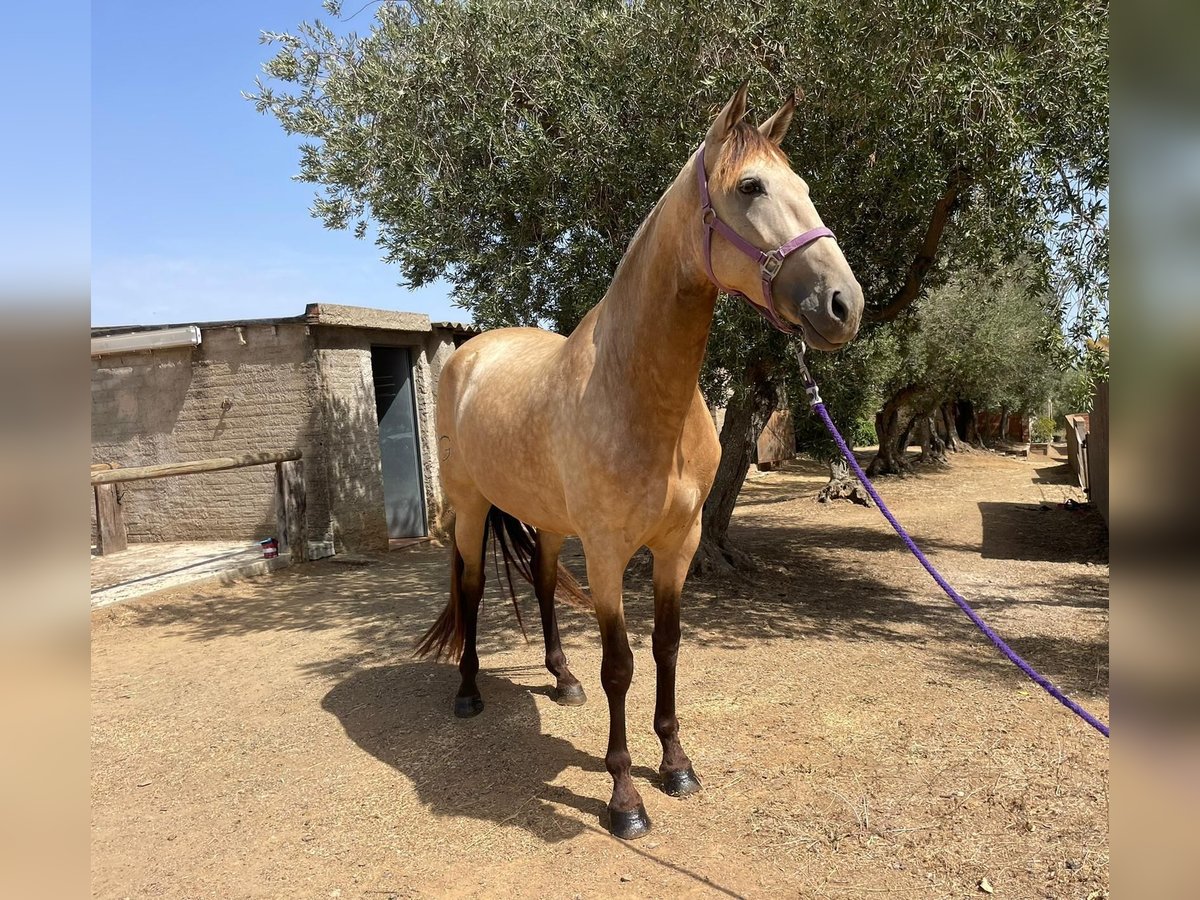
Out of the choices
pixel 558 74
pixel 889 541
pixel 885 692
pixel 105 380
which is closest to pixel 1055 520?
pixel 889 541

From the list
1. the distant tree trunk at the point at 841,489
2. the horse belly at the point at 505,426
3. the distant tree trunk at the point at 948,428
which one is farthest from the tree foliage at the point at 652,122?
the distant tree trunk at the point at 948,428

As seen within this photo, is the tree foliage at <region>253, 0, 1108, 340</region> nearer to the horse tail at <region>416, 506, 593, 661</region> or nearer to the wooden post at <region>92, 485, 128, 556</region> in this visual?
the horse tail at <region>416, 506, 593, 661</region>

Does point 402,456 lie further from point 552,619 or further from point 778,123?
point 778,123

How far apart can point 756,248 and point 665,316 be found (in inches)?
19.9

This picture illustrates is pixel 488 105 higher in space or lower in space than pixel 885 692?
higher

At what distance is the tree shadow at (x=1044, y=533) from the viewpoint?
8.10m

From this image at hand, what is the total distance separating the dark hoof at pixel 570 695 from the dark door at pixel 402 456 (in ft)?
21.7

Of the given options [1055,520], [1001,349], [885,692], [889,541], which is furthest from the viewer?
[1001,349]

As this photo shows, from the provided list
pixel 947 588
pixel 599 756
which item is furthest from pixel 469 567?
pixel 947 588

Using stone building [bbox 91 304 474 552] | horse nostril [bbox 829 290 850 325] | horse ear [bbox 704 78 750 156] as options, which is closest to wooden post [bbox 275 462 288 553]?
stone building [bbox 91 304 474 552]

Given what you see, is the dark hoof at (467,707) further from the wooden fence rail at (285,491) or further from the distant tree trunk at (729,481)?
the wooden fence rail at (285,491)

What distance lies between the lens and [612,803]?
2.77 meters
